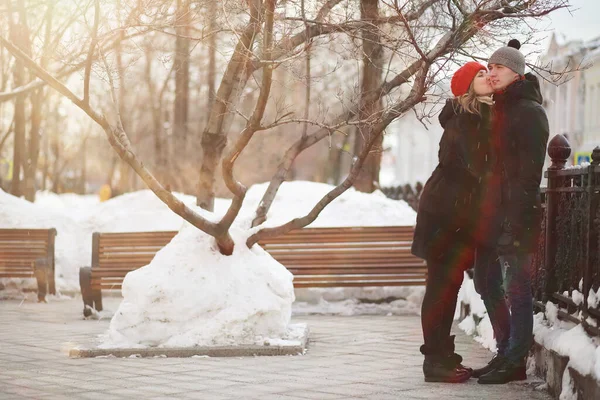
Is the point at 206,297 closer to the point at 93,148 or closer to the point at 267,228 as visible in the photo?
the point at 267,228

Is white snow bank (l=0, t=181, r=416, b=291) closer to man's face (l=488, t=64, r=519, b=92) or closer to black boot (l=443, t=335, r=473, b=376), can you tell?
black boot (l=443, t=335, r=473, b=376)

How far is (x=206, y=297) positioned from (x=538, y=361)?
106 inches

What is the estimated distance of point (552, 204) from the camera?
278 inches

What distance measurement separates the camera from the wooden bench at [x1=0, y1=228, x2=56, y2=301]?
13547 millimetres

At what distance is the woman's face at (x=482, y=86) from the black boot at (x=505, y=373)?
1.60 metres

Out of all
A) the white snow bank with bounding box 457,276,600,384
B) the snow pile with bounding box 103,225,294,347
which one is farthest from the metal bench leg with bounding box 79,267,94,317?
the white snow bank with bounding box 457,276,600,384

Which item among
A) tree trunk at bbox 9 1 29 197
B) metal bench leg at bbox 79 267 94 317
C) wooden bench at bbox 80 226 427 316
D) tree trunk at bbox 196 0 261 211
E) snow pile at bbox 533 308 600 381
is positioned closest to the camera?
snow pile at bbox 533 308 600 381

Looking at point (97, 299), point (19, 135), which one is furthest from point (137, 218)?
point (19, 135)

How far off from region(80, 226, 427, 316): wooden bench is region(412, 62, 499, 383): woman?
506 cm

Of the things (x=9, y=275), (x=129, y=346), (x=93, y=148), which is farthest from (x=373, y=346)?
(x=93, y=148)

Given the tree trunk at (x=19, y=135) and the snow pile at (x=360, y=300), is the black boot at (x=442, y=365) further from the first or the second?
the tree trunk at (x=19, y=135)

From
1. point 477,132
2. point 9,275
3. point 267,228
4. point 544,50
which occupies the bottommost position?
point 9,275

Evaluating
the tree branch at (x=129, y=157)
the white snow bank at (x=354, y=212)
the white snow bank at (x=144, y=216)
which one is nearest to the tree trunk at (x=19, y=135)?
the white snow bank at (x=144, y=216)

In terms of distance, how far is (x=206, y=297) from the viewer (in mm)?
8273
